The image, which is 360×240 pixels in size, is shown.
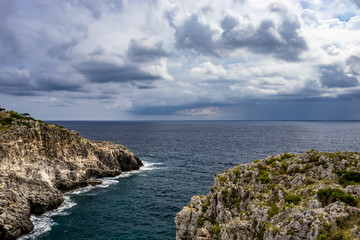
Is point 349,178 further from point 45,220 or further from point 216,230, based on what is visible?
point 45,220

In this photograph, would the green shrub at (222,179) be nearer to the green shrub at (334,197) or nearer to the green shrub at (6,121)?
the green shrub at (334,197)

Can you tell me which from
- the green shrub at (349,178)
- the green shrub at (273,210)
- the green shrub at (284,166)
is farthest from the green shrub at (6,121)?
the green shrub at (349,178)

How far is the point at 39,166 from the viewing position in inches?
2424

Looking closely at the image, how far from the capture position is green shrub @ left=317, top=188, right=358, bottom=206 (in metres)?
Result: 20.6

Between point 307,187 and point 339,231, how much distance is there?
6.24 m

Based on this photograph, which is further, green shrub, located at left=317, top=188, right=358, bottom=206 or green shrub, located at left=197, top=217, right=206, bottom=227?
Answer: green shrub, located at left=197, top=217, right=206, bottom=227

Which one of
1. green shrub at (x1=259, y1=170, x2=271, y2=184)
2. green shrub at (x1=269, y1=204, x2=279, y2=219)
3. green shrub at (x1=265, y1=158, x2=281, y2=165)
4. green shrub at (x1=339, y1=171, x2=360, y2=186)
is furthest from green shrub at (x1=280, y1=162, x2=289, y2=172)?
green shrub at (x1=269, y1=204, x2=279, y2=219)

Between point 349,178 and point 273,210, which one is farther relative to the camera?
point 349,178

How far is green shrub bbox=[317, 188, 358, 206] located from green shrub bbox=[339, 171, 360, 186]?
2.79 metres

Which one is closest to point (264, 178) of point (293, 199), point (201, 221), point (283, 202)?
point (283, 202)

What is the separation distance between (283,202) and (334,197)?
14.7ft

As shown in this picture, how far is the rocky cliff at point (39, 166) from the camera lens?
43.8m

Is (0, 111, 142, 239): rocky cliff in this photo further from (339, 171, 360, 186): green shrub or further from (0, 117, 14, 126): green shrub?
(339, 171, 360, 186): green shrub

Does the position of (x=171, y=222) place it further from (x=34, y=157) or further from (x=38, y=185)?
(x=34, y=157)
